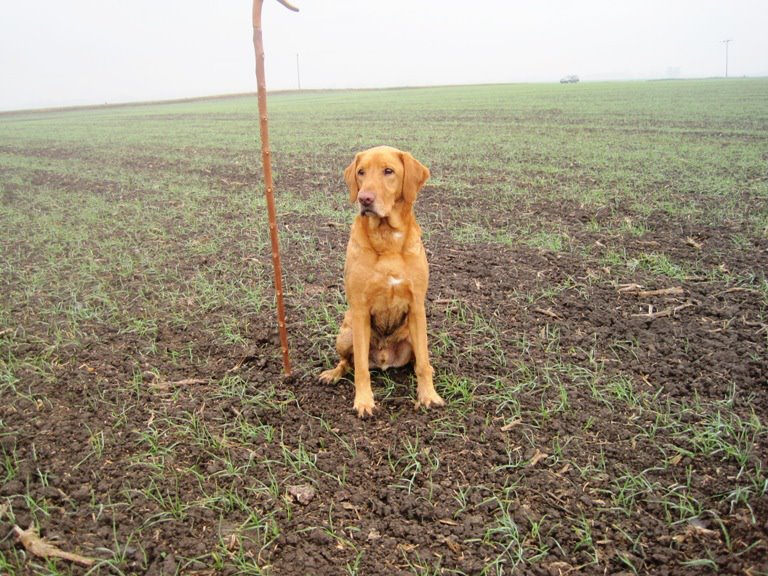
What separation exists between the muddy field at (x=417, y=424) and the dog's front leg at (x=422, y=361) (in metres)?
0.10

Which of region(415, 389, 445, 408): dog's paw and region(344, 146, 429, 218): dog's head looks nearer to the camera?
region(344, 146, 429, 218): dog's head

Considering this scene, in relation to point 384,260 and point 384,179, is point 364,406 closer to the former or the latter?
point 384,260

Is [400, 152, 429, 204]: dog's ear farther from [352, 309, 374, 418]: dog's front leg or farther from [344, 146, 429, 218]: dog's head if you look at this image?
[352, 309, 374, 418]: dog's front leg

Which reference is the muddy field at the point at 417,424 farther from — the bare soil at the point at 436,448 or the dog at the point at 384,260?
the dog at the point at 384,260

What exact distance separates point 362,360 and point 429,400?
1.73 ft

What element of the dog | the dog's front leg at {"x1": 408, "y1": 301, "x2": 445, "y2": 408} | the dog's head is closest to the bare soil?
the dog's front leg at {"x1": 408, "y1": 301, "x2": 445, "y2": 408}

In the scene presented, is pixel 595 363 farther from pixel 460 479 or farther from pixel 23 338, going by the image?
pixel 23 338

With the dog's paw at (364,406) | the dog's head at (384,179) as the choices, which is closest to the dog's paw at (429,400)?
the dog's paw at (364,406)

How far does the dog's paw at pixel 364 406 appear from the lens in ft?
11.9

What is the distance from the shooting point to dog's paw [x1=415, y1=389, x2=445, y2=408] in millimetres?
3697

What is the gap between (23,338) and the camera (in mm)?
4887

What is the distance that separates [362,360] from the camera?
3615mm

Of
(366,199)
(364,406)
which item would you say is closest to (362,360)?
(364,406)

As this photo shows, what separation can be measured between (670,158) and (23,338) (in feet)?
40.6
